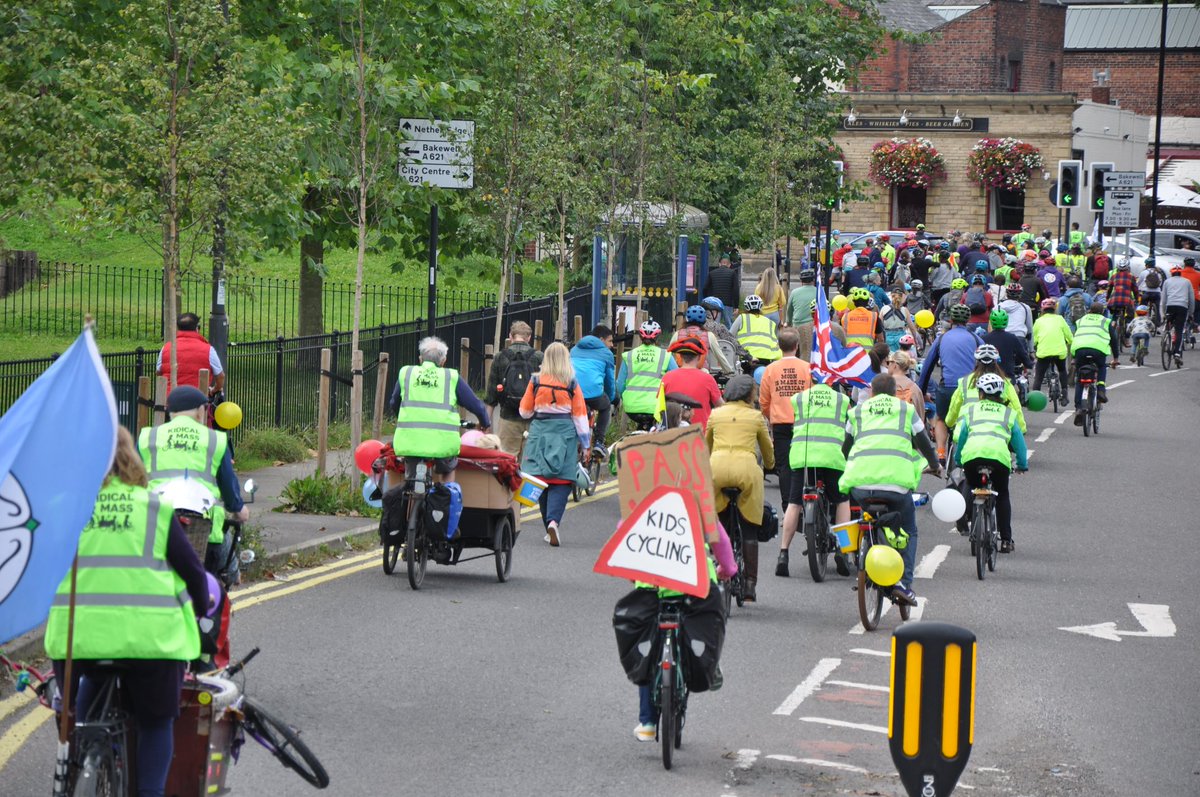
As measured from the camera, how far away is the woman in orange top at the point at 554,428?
15500 mm

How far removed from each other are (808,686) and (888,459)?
238cm

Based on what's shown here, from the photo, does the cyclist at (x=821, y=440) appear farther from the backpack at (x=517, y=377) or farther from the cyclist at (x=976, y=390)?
the backpack at (x=517, y=377)

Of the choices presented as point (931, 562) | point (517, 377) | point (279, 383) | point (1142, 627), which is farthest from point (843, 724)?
point (279, 383)

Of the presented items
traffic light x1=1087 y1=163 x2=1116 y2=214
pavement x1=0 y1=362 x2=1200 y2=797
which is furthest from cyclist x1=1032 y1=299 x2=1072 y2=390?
traffic light x1=1087 y1=163 x2=1116 y2=214

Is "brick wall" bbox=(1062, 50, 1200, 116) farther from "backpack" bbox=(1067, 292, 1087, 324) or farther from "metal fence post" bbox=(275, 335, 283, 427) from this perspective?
"metal fence post" bbox=(275, 335, 283, 427)

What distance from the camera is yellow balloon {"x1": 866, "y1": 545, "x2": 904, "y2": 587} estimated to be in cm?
1151

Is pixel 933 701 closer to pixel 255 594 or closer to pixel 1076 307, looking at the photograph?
pixel 255 594

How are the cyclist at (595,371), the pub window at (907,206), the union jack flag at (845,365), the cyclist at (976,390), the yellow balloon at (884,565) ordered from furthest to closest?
the pub window at (907,206), the union jack flag at (845,365), the cyclist at (595,371), the cyclist at (976,390), the yellow balloon at (884,565)

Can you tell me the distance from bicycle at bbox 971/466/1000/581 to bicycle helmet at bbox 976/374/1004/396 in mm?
653

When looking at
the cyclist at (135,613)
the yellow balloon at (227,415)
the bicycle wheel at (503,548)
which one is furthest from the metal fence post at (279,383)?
the cyclist at (135,613)

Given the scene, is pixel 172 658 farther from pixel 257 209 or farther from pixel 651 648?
pixel 257 209

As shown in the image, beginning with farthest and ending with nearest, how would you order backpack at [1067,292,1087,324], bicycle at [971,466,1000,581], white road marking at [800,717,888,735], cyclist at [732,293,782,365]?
backpack at [1067,292,1087,324], cyclist at [732,293,782,365], bicycle at [971,466,1000,581], white road marking at [800,717,888,735]

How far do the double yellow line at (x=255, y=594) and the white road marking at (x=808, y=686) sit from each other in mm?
3750

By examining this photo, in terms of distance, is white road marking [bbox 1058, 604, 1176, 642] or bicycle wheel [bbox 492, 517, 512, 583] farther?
bicycle wheel [bbox 492, 517, 512, 583]
